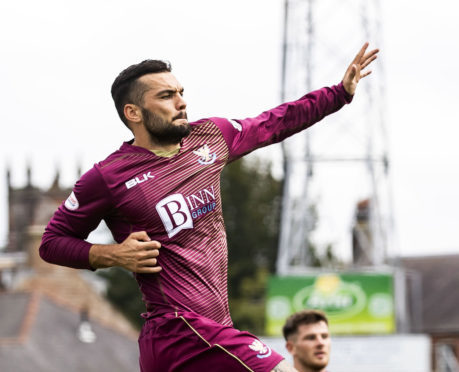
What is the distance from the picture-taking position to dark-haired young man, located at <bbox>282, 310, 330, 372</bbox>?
9305 millimetres

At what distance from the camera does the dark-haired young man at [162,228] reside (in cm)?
615

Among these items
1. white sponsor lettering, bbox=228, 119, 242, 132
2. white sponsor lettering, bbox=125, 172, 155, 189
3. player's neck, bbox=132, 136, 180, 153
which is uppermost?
white sponsor lettering, bbox=228, 119, 242, 132

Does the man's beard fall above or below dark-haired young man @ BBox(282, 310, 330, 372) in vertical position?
above

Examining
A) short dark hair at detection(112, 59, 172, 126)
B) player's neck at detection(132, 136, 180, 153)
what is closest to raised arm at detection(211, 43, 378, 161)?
player's neck at detection(132, 136, 180, 153)

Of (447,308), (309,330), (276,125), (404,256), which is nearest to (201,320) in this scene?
(276,125)

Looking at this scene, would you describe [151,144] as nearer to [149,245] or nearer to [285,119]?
[149,245]

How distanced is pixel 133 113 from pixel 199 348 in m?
1.32

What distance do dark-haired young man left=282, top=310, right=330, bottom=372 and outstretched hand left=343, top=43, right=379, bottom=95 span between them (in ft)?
9.82

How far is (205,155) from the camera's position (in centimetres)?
662

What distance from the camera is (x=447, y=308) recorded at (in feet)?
210

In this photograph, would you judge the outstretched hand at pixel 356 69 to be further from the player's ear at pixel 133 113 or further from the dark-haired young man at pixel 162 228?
the player's ear at pixel 133 113

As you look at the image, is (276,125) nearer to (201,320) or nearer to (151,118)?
(151,118)

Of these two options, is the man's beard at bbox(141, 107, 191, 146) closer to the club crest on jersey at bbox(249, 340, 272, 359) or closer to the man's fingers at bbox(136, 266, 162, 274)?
the man's fingers at bbox(136, 266, 162, 274)

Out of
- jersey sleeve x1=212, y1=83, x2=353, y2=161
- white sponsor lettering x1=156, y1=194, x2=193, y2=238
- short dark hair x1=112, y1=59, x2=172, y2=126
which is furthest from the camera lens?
jersey sleeve x1=212, y1=83, x2=353, y2=161
